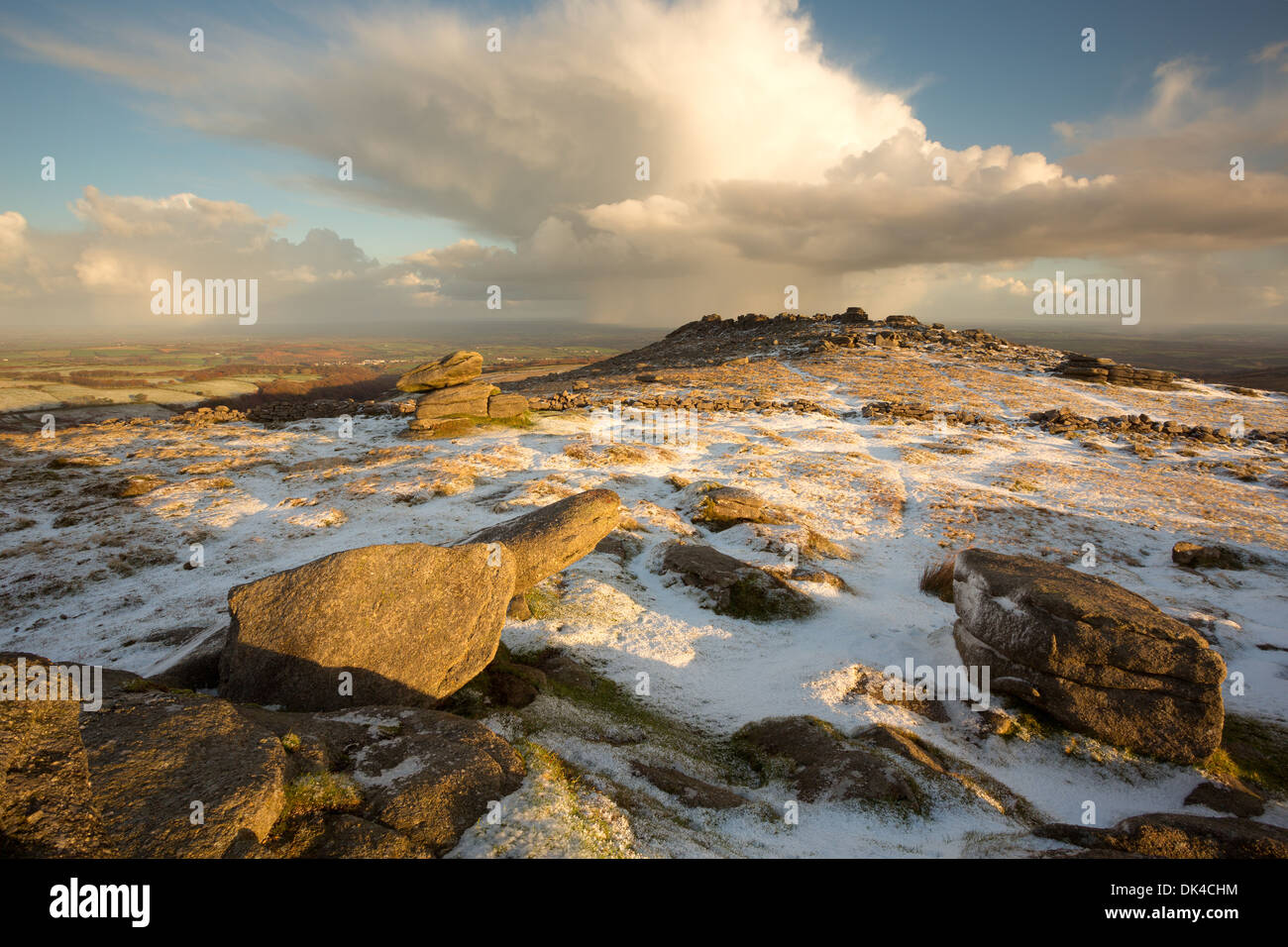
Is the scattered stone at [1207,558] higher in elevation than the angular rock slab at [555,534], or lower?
lower

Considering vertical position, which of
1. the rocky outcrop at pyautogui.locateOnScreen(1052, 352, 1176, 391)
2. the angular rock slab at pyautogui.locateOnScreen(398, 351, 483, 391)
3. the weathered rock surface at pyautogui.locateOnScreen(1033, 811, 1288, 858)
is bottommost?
the weathered rock surface at pyautogui.locateOnScreen(1033, 811, 1288, 858)

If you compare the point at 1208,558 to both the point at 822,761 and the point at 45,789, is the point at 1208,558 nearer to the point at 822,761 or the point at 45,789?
the point at 822,761

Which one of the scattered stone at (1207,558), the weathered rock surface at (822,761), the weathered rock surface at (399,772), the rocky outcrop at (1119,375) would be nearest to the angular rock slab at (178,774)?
the weathered rock surface at (399,772)

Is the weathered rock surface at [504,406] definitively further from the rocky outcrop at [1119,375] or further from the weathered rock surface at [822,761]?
the rocky outcrop at [1119,375]

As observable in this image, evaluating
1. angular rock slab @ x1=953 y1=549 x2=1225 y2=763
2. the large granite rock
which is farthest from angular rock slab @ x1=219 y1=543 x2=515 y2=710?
angular rock slab @ x1=953 y1=549 x2=1225 y2=763

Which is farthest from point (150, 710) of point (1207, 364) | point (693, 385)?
point (1207, 364)

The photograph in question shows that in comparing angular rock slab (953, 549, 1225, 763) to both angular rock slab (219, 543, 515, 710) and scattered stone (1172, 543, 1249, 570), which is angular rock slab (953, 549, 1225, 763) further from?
scattered stone (1172, 543, 1249, 570)

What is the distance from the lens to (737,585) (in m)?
14.4

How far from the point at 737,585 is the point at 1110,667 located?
7.51 m

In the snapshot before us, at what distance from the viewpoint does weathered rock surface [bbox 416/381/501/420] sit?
31.4 meters

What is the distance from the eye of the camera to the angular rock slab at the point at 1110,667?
356 inches

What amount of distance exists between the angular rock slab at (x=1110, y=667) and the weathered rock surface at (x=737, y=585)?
4.68 meters

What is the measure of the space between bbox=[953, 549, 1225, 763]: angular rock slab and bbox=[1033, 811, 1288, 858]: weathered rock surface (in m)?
2.18
